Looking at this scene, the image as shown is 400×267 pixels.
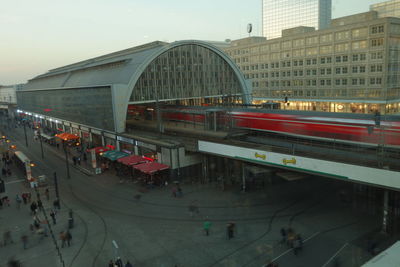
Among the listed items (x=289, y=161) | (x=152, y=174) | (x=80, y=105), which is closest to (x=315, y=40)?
(x=80, y=105)

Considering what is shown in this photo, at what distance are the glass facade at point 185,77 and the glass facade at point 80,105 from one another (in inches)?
153

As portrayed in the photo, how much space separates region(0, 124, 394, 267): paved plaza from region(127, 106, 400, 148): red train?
453cm

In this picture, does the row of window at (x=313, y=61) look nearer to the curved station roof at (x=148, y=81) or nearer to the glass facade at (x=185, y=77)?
the curved station roof at (x=148, y=81)

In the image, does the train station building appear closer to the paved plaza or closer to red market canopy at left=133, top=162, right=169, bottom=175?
red market canopy at left=133, top=162, right=169, bottom=175

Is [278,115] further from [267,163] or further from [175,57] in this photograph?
[175,57]

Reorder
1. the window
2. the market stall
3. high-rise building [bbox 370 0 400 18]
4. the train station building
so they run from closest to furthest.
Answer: the market stall, the train station building, the window, high-rise building [bbox 370 0 400 18]

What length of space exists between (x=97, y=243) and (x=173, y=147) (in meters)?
11.5

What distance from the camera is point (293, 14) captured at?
10512 cm

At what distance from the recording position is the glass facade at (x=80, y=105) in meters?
38.3

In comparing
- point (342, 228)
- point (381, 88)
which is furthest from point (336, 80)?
point (342, 228)

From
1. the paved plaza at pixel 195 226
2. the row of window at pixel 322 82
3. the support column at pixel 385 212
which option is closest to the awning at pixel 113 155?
the paved plaza at pixel 195 226

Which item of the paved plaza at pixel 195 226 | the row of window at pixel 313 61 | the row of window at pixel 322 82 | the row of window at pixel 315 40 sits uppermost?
the row of window at pixel 315 40

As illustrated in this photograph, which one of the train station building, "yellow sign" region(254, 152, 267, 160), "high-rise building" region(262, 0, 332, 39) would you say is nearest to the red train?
"yellow sign" region(254, 152, 267, 160)

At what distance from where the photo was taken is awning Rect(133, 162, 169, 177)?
25.2 m
